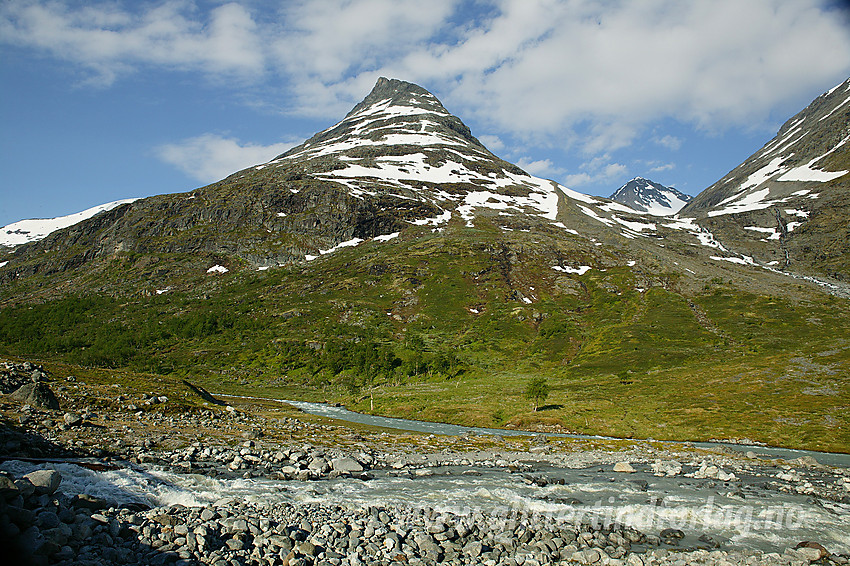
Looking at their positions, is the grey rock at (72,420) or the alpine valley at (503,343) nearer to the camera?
the grey rock at (72,420)

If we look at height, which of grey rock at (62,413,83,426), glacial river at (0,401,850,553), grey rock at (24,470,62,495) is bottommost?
glacial river at (0,401,850,553)

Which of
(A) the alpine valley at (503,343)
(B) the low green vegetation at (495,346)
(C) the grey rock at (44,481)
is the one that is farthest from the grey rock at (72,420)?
(B) the low green vegetation at (495,346)

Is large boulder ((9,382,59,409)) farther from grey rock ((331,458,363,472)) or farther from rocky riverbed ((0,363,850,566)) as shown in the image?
grey rock ((331,458,363,472))

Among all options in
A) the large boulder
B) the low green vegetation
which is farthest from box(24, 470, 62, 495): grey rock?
the low green vegetation

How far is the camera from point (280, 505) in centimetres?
2273

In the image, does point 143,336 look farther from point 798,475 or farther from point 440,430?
point 798,475

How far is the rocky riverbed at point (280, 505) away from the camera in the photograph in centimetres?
1592

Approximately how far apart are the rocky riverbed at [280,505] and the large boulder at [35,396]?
0.53ft

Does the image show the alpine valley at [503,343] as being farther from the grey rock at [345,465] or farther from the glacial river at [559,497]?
the grey rock at [345,465]

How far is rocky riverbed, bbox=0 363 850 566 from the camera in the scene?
1592 cm

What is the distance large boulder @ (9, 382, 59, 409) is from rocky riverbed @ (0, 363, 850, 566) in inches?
6.3

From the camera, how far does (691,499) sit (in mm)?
31953

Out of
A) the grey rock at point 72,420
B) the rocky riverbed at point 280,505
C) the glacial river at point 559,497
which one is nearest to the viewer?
the rocky riverbed at point 280,505

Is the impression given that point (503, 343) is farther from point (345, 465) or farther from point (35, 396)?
point (35, 396)
